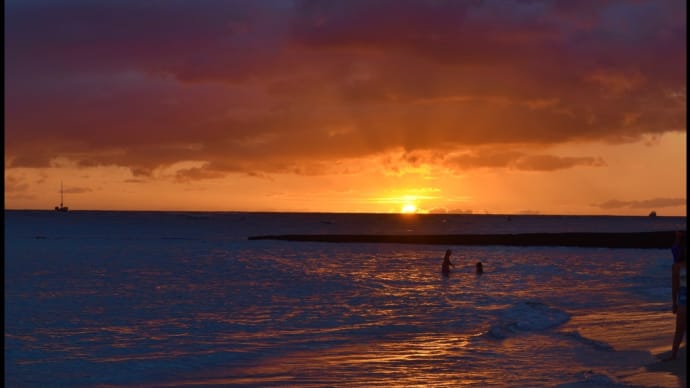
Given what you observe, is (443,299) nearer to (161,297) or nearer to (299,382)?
(161,297)

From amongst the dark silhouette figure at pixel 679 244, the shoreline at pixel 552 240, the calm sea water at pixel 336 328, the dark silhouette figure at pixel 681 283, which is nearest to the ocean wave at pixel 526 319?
the calm sea water at pixel 336 328

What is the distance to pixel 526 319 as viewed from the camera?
86.4 feet

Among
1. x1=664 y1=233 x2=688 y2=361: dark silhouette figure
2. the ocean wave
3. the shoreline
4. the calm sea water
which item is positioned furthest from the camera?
the shoreline

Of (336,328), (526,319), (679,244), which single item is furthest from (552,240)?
(679,244)

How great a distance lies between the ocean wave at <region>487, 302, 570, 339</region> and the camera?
23584mm

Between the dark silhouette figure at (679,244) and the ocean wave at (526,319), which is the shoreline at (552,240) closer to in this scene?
the ocean wave at (526,319)

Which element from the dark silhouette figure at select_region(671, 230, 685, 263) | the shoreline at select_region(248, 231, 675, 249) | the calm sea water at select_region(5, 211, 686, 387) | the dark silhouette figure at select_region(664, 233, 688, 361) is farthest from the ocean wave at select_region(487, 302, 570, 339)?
the shoreline at select_region(248, 231, 675, 249)

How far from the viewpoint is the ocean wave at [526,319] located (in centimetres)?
2358

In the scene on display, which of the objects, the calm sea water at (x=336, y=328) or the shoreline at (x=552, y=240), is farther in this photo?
the shoreline at (x=552, y=240)

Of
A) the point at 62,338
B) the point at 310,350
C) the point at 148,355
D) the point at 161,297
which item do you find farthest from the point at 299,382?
the point at 161,297

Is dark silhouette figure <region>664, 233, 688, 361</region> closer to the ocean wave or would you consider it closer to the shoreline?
the ocean wave

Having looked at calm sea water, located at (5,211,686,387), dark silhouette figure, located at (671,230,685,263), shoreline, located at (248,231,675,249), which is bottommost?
calm sea water, located at (5,211,686,387)

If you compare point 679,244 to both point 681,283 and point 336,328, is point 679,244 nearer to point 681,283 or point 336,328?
point 681,283

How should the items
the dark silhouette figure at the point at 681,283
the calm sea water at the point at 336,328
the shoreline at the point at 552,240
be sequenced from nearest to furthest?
the dark silhouette figure at the point at 681,283 → the calm sea water at the point at 336,328 → the shoreline at the point at 552,240
